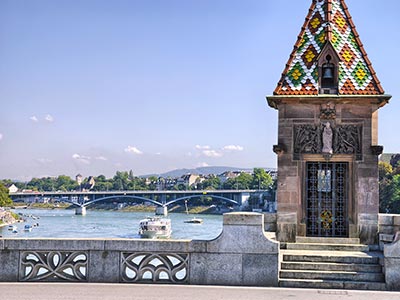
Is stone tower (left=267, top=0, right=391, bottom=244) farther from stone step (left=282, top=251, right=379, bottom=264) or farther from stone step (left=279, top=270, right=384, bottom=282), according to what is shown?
stone step (left=279, top=270, right=384, bottom=282)

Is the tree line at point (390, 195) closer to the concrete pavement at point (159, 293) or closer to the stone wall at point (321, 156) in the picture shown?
the stone wall at point (321, 156)

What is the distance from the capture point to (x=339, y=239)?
14281 mm

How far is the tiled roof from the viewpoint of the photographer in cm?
1465

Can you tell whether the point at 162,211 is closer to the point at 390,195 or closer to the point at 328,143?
the point at 390,195

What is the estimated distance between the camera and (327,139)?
14.3 metres

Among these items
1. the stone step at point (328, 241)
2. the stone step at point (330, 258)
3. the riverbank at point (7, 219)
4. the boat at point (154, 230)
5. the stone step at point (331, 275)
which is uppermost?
the stone step at point (328, 241)

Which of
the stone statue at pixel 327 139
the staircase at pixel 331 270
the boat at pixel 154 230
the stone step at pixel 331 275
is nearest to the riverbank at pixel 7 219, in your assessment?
the boat at pixel 154 230

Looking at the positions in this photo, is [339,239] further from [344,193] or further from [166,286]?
[166,286]

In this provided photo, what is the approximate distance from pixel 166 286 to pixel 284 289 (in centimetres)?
228

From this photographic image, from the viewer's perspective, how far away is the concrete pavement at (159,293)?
10.3m

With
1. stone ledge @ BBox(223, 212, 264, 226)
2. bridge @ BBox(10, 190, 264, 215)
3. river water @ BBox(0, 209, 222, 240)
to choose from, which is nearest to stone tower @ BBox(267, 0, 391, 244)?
stone ledge @ BBox(223, 212, 264, 226)

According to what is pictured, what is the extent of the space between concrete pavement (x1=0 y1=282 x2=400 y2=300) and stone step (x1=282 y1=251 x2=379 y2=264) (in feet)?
4.07

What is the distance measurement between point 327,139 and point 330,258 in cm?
321

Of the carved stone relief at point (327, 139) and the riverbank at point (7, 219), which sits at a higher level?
the carved stone relief at point (327, 139)
